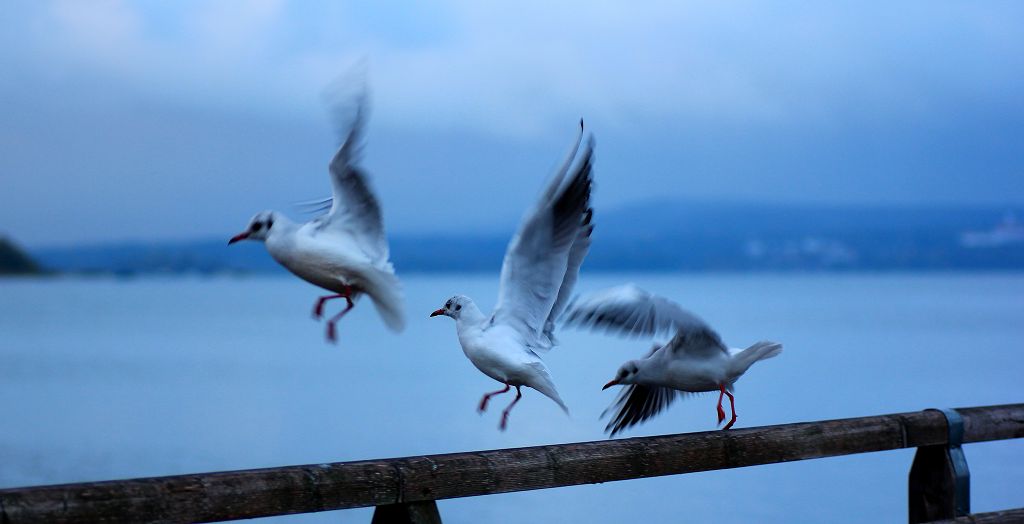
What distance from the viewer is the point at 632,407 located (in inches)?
176

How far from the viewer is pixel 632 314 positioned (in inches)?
148

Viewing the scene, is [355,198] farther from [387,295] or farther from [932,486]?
[932,486]

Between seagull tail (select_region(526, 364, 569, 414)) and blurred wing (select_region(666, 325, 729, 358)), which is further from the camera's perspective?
blurred wing (select_region(666, 325, 729, 358))

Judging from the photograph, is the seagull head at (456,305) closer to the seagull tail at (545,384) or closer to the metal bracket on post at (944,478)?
the seagull tail at (545,384)

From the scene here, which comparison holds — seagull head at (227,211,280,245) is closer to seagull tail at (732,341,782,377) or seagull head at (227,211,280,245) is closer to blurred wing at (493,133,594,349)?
blurred wing at (493,133,594,349)

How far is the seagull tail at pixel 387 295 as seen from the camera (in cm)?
323

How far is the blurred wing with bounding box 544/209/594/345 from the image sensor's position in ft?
11.8

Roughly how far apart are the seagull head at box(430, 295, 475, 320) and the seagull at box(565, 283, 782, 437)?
397 mm

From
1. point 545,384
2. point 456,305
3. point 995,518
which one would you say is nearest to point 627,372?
point 545,384

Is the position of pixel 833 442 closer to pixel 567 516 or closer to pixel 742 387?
pixel 567 516

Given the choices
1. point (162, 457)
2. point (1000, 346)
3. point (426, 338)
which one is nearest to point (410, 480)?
point (162, 457)

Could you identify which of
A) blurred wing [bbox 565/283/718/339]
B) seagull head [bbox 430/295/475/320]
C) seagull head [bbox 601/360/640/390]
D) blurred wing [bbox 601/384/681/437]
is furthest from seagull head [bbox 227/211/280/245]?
blurred wing [bbox 601/384/681/437]

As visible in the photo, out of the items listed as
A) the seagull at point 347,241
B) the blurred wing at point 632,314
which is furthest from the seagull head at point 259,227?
the blurred wing at point 632,314

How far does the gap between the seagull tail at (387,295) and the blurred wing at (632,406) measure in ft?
4.46
